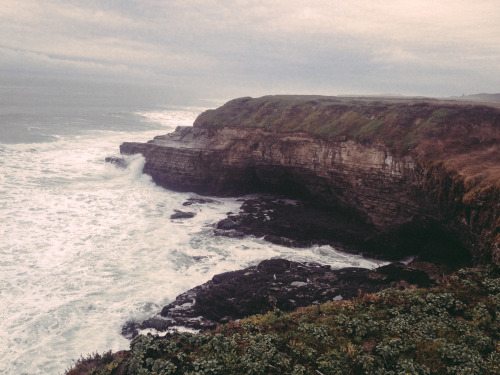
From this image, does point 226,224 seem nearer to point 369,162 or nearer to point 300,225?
point 300,225

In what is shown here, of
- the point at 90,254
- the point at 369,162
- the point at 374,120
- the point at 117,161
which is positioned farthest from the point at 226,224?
the point at 117,161

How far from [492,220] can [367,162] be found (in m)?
10.6

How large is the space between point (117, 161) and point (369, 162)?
31365 millimetres

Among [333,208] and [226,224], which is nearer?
[226,224]

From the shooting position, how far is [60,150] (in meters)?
46.6

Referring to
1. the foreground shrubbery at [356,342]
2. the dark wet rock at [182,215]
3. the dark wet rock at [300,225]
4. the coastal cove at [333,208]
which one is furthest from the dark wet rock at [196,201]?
the foreground shrubbery at [356,342]

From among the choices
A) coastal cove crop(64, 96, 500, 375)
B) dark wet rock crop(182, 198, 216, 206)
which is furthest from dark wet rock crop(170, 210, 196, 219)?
dark wet rock crop(182, 198, 216, 206)

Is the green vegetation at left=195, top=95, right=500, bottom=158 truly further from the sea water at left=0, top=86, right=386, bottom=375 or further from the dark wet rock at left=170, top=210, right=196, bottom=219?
the dark wet rock at left=170, top=210, right=196, bottom=219

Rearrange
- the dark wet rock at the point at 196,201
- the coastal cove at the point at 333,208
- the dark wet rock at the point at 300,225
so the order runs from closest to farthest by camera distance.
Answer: the coastal cove at the point at 333,208 < the dark wet rock at the point at 300,225 < the dark wet rock at the point at 196,201

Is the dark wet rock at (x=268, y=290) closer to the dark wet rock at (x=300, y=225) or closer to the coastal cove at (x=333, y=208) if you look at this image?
the coastal cove at (x=333, y=208)

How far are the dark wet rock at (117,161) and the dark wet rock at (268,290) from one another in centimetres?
2763

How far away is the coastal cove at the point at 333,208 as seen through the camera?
35.6 feet

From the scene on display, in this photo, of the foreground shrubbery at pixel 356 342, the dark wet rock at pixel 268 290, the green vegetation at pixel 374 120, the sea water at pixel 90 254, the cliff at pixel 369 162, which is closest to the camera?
the foreground shrubbery at pixel 356 342

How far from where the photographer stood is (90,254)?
2109 cm
